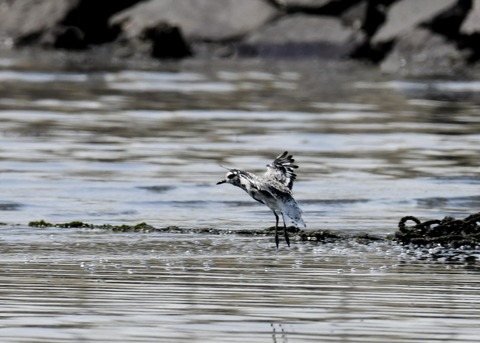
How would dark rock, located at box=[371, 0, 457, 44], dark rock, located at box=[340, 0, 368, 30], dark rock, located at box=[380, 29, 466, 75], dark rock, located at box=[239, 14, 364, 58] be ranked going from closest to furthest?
dark rock, located at box=[380, 29, 466, 75] < dark rock, located at box=[371, 0, 457, 44] < dark rock, located at box=[239, 14, 364, 58] < dark rock, located at box=[340, 0, 368, 30]

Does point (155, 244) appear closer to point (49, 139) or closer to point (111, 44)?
point (49, 139)

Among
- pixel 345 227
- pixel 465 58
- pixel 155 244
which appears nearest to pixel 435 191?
pixel 345 227

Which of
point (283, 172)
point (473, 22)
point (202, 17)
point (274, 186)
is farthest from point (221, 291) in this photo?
point (202, 17)

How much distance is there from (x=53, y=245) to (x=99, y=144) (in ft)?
28.4

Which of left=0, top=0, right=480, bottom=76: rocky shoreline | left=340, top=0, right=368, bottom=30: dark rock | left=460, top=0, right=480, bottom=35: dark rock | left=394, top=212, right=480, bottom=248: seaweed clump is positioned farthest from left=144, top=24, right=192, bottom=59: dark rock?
left=394, top=212, right=480, bottom=248: seaweed clump

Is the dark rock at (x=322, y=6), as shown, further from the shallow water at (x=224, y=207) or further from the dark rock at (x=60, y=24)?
the shallow water at (x=224, y=207)

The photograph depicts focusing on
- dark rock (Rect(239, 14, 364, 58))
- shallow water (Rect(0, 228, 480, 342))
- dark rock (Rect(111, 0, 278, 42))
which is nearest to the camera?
shallow water (Rect(0, 228, 480, 342))

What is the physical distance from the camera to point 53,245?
1384 cm

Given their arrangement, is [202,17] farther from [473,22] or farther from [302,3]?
[473,22]

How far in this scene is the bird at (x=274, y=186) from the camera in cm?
1284

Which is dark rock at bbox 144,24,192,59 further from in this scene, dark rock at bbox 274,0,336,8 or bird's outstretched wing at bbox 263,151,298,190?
bird's outstretched wing at bbox 263,151,298,190

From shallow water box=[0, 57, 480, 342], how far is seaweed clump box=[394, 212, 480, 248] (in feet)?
0.87

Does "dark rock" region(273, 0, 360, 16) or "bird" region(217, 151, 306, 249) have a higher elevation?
"dark rock" region(273, 0, 360, 16)

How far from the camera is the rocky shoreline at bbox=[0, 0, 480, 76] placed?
39375 mm
